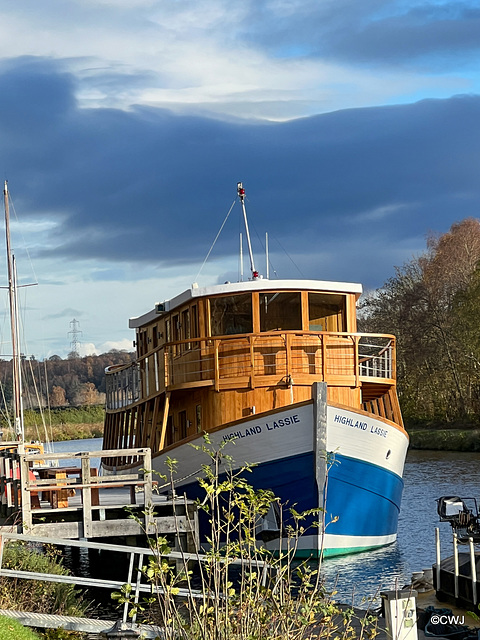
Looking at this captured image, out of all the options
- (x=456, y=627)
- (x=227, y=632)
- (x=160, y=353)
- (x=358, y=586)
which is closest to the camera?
(x=227, y=632)

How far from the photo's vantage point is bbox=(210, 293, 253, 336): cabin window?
783 inches

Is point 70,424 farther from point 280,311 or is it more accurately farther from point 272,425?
point 272,425

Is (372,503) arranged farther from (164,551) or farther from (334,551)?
(164,551)

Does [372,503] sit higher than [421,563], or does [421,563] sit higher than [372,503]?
[372,503]

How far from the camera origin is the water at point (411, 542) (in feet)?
55.3

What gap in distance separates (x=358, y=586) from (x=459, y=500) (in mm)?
3106

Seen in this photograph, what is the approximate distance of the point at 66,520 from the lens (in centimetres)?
1667

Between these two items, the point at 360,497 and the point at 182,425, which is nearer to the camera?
the point at 360,497

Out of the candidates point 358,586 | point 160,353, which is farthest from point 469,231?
point 358,586

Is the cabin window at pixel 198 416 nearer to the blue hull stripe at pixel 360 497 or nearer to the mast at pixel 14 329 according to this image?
the blue hull stripe at pixel 360 497

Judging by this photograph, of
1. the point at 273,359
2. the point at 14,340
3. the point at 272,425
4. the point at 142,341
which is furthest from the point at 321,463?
the point at 14,340

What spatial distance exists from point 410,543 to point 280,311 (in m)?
6.46

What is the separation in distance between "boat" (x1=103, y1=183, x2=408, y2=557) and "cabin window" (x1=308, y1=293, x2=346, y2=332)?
0.03 meters

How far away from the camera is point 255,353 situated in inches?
757
